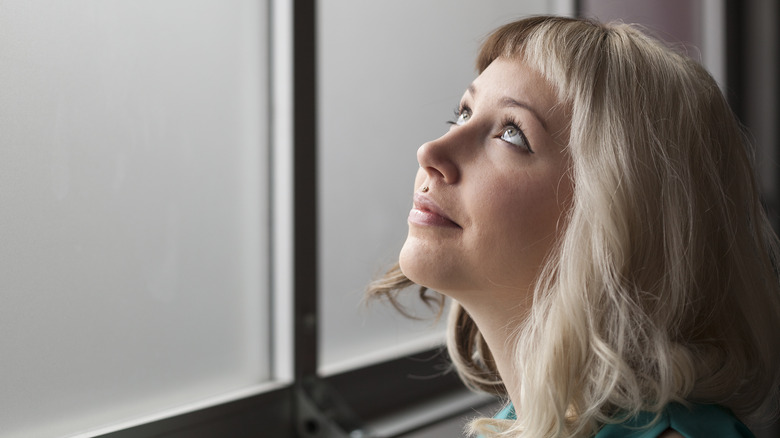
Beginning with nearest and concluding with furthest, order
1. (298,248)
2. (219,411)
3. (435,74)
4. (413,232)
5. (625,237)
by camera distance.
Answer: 1. (625,237)
2. (413,232)
3. (219,411)
4. (298,248)
5. (435,74)

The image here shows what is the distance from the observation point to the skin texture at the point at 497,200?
880mm

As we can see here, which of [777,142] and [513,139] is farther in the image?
[777,142]

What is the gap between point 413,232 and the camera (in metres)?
0.93

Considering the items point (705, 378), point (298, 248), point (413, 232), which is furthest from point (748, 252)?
→ point (298, 248)

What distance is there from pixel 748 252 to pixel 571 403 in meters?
0.30

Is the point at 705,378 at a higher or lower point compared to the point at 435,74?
lower

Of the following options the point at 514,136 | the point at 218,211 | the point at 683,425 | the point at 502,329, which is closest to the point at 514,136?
the point at 514,136

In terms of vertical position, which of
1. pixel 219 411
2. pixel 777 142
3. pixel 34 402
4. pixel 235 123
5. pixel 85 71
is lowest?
pixel 219 411

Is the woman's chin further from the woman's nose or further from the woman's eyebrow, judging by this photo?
the woman's eyebrow

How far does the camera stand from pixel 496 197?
0.88 metres

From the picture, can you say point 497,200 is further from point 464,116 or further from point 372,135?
point 372,135

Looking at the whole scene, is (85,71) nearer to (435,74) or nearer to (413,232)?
(413,232)

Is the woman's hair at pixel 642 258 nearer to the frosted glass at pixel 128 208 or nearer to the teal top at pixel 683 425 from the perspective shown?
the teal top at pixel 683 425

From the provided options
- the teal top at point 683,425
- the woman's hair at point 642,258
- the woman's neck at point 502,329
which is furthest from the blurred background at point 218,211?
the teal top at point 683,425
